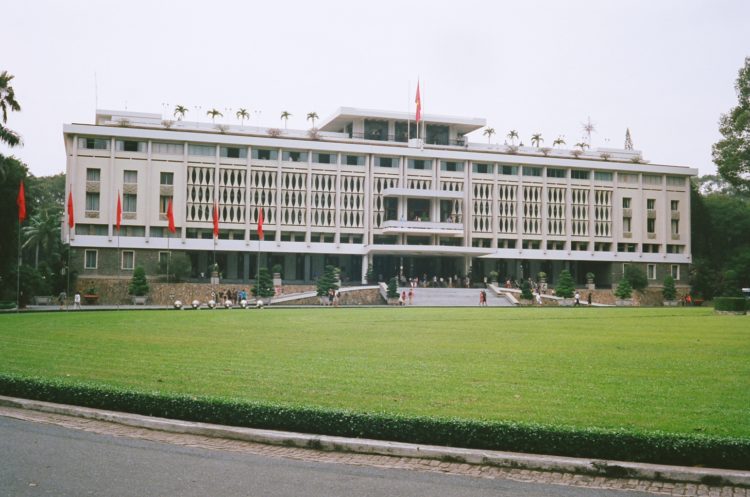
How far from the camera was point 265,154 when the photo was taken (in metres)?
70.4

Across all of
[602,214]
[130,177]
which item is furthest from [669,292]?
[130,177]

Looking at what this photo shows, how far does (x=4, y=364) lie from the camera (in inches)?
583

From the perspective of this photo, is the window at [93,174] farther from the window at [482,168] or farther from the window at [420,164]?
the window at [482,168]

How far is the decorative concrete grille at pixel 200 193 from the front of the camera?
67.2 m

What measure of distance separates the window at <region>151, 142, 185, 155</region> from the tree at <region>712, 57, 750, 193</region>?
150ft

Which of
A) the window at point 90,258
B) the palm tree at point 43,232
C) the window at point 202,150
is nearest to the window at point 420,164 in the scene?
the window at point 202,150

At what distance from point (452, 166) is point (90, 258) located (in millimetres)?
36244

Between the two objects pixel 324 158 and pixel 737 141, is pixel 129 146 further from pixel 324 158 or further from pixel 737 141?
pixel 737 141

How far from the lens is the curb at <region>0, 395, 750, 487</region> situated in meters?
7.69

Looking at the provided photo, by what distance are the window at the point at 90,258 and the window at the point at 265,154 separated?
17075 millimetres

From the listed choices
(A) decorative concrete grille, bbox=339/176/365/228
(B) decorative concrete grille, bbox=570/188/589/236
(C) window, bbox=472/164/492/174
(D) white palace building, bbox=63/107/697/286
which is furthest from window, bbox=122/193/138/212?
(B) decorative concrete grille, bbox=570/188/589/236

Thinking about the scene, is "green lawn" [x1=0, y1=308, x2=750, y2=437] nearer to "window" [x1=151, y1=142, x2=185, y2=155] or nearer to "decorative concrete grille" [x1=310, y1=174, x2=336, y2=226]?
"window" [x1=151, y1=142, x2=185, y2=155]

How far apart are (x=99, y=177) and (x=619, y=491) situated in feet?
210

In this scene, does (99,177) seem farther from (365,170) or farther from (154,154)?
(365,170)
